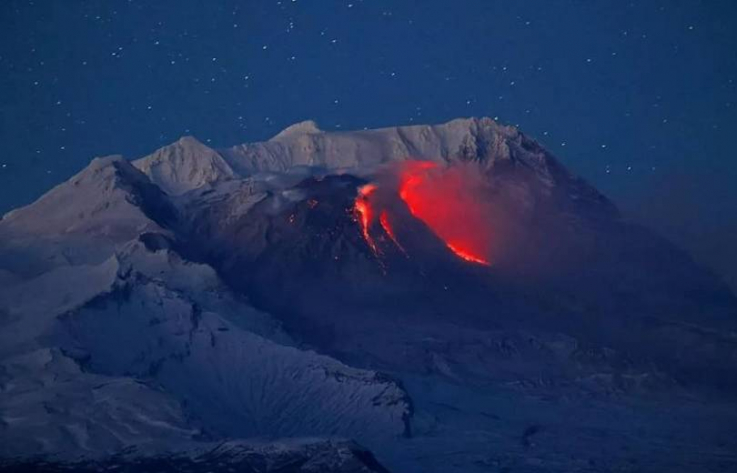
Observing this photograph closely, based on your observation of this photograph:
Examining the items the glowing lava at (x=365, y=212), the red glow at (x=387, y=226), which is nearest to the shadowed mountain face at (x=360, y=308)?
the glowing lava at (x=365, y=212)

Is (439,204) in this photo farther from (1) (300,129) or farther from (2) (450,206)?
(1) (300,129)

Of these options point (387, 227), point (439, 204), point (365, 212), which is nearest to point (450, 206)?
point (439, 204)

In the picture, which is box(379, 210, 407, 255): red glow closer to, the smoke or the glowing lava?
the smoke

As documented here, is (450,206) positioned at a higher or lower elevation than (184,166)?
higher

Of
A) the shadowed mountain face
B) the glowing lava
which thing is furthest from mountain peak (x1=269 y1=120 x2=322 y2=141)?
the glowing lava

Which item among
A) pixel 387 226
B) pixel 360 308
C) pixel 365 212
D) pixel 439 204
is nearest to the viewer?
pixel 360 308

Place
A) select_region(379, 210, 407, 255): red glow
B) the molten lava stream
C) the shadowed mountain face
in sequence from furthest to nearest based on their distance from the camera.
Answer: select_region(379, 210, 407, 255): red glow, the molten lava stream, the shadowed mountain face
